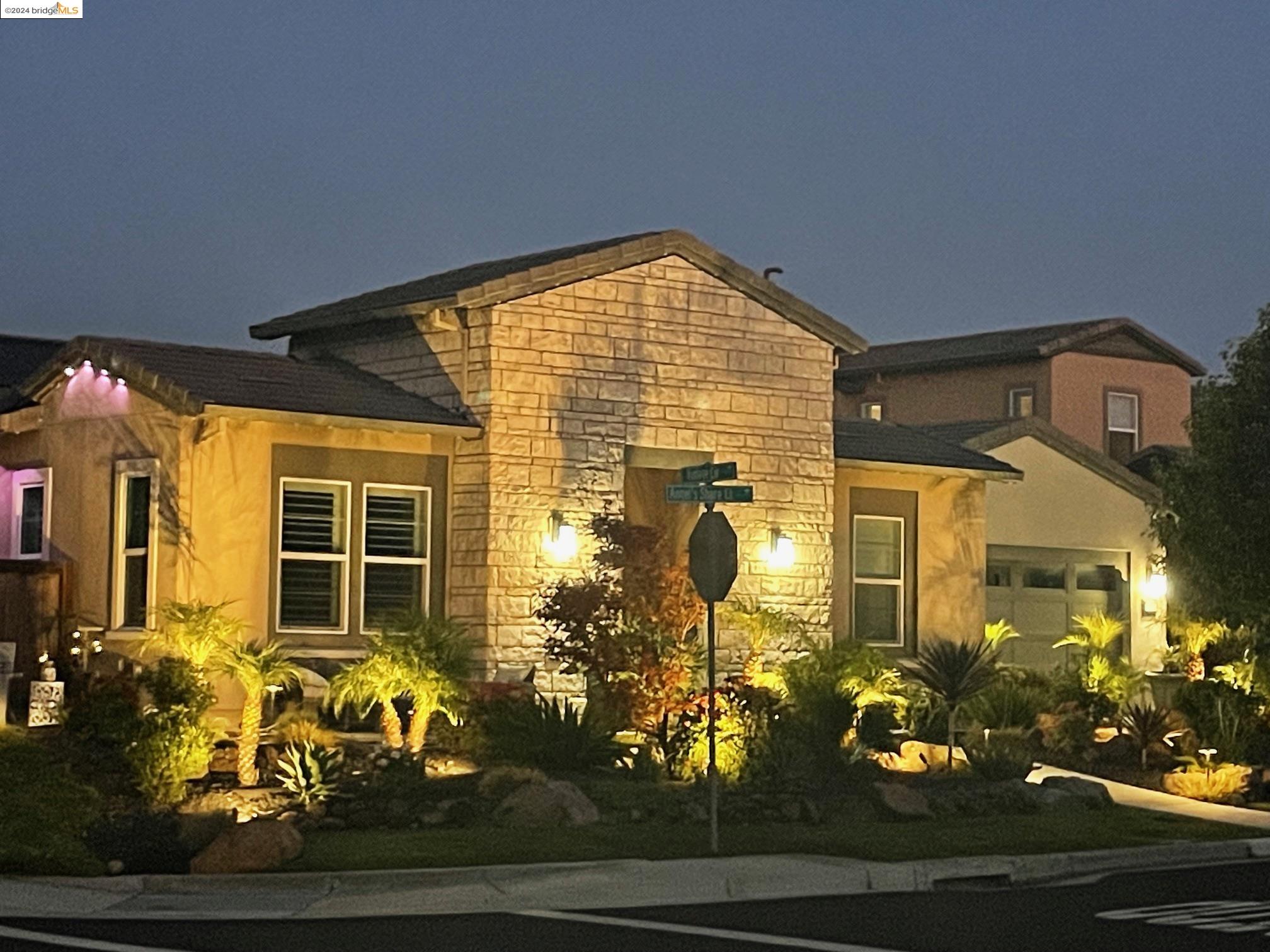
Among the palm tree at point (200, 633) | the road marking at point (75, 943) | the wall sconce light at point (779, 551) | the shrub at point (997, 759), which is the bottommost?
the road marking at point (75, 943)

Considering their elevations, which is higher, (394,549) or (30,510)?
(30,510)

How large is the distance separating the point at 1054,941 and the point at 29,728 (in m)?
11.8

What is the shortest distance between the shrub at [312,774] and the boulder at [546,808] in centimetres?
147

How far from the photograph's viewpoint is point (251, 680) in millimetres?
20125

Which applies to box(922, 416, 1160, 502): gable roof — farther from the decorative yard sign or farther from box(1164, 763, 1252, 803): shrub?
the decorative yard sign

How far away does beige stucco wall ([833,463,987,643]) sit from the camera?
28328 millimetres

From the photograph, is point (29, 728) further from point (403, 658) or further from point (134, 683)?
point (403, 658)

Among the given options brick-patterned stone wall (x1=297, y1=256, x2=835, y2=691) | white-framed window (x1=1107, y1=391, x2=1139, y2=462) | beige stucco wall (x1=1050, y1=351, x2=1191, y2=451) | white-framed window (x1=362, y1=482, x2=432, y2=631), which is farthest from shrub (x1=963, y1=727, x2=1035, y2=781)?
white-framed window (x1=1107, y1=391, x2=1139, y2=462)

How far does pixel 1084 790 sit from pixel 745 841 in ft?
17.9

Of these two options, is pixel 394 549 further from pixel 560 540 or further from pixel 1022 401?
pixel 1022 401

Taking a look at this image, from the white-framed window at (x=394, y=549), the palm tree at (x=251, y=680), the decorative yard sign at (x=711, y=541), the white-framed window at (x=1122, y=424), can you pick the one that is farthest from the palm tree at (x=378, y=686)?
the white-framed window at (x=1122, y=424)

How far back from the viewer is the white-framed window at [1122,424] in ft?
143

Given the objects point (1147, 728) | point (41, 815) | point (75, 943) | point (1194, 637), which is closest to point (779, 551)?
point (1147, 728)

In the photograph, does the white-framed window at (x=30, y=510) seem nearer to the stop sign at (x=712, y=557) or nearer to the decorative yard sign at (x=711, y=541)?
the decorative yard sign at (x=711, y=541)
